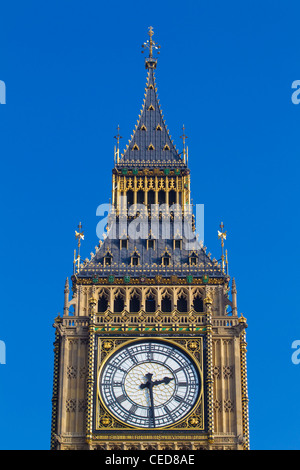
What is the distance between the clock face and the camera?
5584 cm

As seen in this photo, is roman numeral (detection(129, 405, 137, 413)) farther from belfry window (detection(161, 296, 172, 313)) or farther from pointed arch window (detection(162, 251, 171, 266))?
pointed arch window (detection(162, 251, 171, 266))

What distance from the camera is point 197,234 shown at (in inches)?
2440

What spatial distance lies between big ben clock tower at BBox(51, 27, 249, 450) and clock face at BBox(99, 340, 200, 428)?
0.04 meters

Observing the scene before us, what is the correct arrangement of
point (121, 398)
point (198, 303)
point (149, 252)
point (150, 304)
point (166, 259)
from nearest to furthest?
point (121, 398), point (198, 303), point (150, 304), point (166, 259), point (149, 252)

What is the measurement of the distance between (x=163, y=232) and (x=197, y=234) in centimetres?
136

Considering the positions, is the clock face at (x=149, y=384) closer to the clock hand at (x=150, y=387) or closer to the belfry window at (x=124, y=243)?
the clock hand at (x=150, y=387)

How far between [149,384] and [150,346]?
1.57 meters

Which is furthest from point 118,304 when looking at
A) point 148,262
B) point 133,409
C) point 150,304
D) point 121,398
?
point 133,409

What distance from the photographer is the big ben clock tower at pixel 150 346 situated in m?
55.7

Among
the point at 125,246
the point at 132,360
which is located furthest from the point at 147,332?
the point at 125,246

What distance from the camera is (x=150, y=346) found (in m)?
57.2

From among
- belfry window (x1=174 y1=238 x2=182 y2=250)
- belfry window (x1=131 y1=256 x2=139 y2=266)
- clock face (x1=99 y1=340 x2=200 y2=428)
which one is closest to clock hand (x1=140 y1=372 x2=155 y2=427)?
clock face (x1=99 y1=340 x2=200 y2=428)

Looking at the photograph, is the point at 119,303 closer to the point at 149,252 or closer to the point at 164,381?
the point at 149,252
